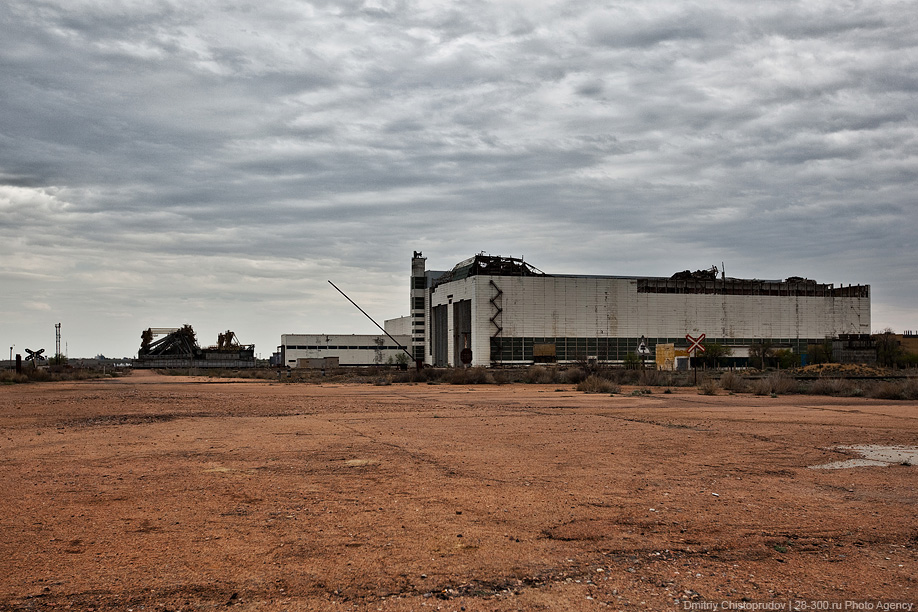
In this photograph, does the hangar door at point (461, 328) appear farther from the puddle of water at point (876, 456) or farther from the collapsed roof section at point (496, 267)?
the puddle of water at point (876, 456)

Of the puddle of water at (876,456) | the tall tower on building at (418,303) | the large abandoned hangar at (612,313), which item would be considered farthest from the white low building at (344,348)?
the puddle of water at (876,456)

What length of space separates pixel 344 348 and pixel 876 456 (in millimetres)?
123777

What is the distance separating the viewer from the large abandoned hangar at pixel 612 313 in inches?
3812

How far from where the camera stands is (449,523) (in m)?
7.24

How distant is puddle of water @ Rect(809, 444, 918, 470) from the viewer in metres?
11.0

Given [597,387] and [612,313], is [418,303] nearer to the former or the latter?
[612,313]

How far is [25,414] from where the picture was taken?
20.5 metres

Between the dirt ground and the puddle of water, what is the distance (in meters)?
0.32

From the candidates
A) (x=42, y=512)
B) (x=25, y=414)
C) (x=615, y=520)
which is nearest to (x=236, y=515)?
(x=42, y=512)

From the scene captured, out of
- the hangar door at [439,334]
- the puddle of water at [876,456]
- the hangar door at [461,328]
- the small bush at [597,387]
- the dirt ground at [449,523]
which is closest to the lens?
the dirt ground at [449,523]

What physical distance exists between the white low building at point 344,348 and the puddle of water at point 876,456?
11461cm

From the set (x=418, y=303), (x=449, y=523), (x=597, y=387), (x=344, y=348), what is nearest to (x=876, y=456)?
(x=449, y=523)

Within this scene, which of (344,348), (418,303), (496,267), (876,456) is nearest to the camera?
(876,456)

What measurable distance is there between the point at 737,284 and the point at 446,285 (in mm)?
42539
